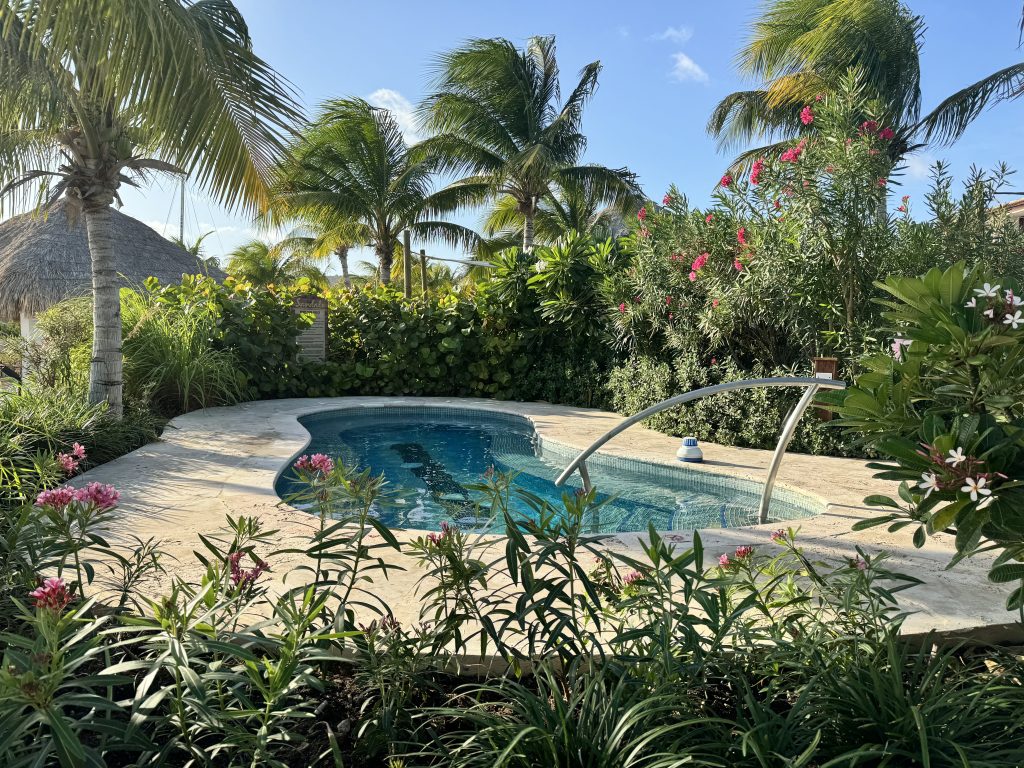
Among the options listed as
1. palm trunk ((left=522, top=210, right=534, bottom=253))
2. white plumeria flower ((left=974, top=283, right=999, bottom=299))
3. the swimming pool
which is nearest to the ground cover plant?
white plumeria flower ((left=974, top=283, right=999, bottom=299))

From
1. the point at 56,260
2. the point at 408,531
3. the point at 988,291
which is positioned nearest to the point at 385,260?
the point at 56,260

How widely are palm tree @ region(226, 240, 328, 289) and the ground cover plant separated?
30.5 meters

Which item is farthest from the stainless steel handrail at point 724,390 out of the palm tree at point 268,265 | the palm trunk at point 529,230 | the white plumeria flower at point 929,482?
the palm tree at point 268,265

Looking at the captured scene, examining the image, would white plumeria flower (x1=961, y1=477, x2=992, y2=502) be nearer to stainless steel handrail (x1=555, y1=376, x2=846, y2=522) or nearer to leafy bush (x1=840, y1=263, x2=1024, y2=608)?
leafy bush (x1=840, y1=263, x2=1024, y2=608)

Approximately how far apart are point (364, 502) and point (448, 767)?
761mm

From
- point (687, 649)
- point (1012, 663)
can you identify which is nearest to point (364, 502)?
point (687, 649)

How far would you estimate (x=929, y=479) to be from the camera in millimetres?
1481

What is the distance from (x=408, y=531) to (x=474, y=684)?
1999 mm

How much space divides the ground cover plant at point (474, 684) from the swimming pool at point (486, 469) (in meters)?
1.62

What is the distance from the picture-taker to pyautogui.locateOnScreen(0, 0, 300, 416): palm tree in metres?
4.99

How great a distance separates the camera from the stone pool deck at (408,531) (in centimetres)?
307

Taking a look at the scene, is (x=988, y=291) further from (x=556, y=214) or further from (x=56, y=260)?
(x=556, y=214)

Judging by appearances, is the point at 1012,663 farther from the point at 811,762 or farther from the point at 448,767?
the point at 448,767

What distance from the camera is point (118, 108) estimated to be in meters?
6.34
